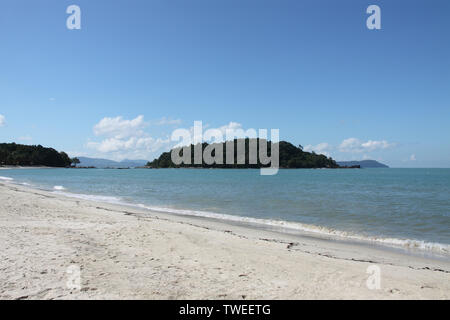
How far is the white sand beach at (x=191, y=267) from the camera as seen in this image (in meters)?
5.32

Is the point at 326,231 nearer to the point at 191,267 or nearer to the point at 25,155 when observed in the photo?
the point at 191,267

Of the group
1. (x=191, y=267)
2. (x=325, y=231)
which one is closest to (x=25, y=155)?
(x=325, y=231)

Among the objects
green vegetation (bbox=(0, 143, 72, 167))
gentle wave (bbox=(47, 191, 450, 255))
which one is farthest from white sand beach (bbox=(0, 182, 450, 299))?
green vegetation (bbox=(0, 143, 72, 167))

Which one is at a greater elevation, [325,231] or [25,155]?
[25,155]

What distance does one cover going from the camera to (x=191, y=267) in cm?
671

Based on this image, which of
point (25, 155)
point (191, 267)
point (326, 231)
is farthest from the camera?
point (25, 155)

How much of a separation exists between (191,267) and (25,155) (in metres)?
205

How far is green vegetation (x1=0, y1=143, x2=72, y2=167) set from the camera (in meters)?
165

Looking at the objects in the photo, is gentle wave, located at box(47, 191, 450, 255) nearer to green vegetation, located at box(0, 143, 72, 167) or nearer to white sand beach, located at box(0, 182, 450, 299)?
white sand beach, located at box(0, 182, 450, 299)

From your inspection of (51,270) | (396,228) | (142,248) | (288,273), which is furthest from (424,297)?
(396,228)

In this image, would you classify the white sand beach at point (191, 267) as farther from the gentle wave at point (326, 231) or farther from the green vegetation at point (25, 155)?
the green vegetation at point (25, 155)

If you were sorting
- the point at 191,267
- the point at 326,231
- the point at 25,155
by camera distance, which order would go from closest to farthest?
1. the point at 191,267
2. the point at 326,231
3. the point at 25,155

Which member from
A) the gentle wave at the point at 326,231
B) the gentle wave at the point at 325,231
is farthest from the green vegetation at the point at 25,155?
the gentle wave at the point at 326,231

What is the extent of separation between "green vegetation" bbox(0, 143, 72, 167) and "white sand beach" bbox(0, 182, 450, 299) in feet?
620
